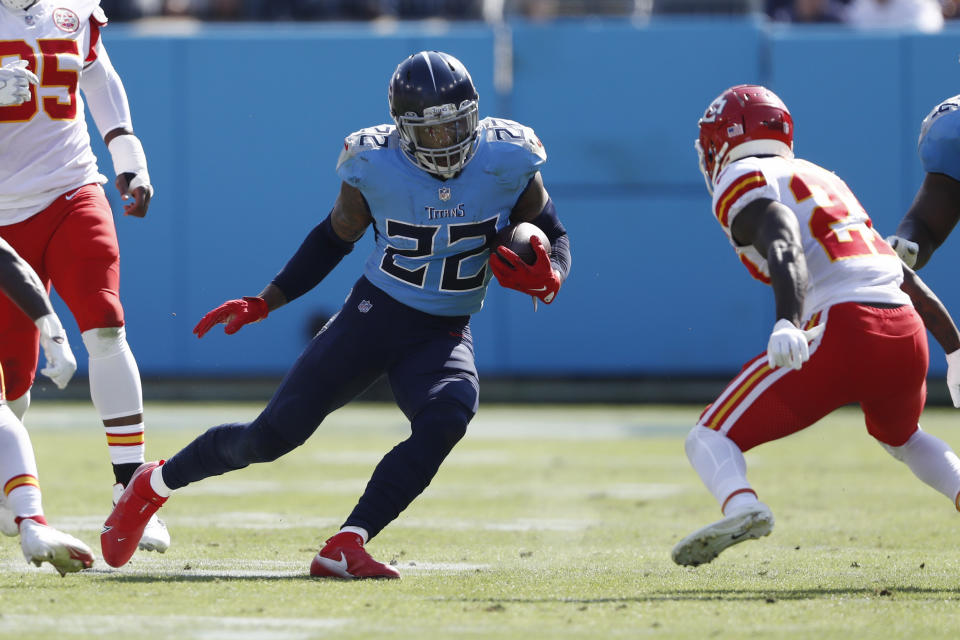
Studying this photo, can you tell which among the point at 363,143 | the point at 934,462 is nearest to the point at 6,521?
the point at 363,143

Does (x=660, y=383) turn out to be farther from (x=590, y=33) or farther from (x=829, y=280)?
(x=829, y=280)

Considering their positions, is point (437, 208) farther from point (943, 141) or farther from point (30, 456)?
point (943, 141)

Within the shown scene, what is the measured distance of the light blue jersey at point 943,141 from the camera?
5.21m

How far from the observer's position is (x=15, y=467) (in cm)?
428

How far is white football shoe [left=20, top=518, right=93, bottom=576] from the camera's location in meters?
4.09

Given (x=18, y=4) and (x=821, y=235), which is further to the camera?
(x=18, y=4)

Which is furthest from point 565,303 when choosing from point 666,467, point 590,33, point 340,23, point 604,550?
point 604,550

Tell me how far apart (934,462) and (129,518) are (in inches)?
98.7

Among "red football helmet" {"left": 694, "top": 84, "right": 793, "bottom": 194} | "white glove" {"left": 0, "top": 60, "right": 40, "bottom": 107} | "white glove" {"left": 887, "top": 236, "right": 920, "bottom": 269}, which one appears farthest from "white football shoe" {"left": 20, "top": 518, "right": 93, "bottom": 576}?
"white glove" {"left": 887, "top": 236, "right": 920, "bottom": 269}

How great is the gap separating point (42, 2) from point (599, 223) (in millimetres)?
8886

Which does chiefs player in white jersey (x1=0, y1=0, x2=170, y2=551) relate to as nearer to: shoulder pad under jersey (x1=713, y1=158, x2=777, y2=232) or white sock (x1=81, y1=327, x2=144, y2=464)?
white sock (x1=81, y1=327, x2=144, y2=464)

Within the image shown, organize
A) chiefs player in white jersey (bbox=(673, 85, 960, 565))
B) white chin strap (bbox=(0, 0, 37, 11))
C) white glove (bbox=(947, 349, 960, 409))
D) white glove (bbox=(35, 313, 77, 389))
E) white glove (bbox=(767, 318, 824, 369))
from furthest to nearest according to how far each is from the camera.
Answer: white chin strap (bbox=(0, 0, 37, 11)) → white glove (bbox=(947, 349, 960, 409)) → white glove (bbox=(35, 313, 77, 389)) → chiefs player in white jersey (bbox=(673, 85, 960, 565)) → white glove (bbox=(767, 318, 824, 369))

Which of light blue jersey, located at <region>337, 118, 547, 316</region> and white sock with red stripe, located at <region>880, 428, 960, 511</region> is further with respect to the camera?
light blue jersey, located at <region>337, 118, 547, 316</region>

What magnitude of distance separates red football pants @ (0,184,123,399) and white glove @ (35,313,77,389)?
24.9 inches
